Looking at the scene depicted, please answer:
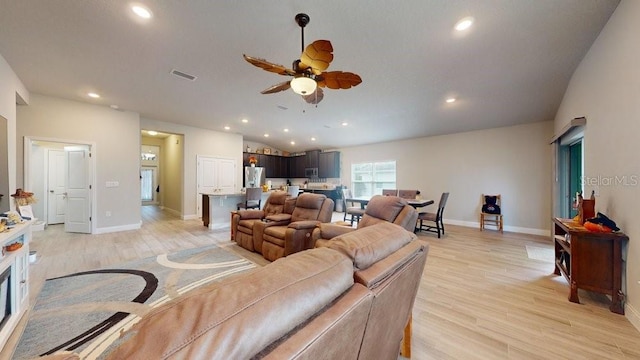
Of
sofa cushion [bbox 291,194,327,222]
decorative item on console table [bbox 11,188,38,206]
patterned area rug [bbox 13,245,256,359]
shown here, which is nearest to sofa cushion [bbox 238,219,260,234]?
patterned area rug [bbox 13,245,256,359]

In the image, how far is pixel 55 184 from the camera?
5762 millimetres

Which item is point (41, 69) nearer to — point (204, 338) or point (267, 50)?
point (267, 50)

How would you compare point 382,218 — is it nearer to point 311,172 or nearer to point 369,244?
point 369,244

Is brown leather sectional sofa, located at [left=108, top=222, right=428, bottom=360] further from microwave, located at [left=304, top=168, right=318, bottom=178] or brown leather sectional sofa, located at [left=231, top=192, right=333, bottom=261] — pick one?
microwave, located at [left=304, top=168, right=318, bottom=178]

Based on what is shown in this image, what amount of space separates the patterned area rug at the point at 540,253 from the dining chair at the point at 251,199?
5410mm

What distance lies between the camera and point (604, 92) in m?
2.56

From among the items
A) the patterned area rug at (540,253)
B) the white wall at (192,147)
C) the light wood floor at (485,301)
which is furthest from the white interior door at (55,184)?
the patterned area rug at (540,253)

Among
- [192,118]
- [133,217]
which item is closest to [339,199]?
[192,118]

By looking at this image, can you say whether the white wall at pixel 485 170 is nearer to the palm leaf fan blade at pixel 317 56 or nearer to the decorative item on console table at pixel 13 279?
the palm leaf fan blade at pixel 317 56

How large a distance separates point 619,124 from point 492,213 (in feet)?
12.2

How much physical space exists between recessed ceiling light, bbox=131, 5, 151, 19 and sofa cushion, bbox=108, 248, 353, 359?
299 cm

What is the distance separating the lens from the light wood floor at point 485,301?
5.72 feet

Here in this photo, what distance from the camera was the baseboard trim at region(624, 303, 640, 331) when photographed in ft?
6.41

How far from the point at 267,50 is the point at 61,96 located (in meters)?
4.64
